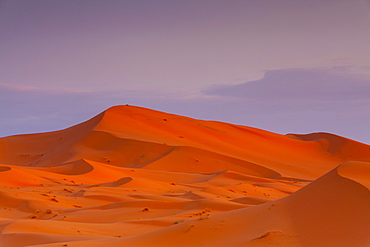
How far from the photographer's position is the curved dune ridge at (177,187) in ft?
26.8

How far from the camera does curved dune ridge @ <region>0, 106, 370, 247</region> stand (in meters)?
8.18

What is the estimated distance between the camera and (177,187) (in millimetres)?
22766

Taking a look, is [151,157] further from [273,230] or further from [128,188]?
[273,230]

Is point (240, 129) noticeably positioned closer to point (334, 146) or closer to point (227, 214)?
point (334, 146)

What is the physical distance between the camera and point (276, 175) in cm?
3269

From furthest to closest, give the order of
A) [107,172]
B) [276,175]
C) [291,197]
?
[276,175]
[107,172]
[291,197]

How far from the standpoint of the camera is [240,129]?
5103 centimetres

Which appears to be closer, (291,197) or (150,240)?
(150,240)

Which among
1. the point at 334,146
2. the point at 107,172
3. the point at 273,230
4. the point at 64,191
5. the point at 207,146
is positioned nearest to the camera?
the point at 273,230

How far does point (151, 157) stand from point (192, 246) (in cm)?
2581

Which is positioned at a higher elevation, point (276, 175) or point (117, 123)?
point (117, 123)

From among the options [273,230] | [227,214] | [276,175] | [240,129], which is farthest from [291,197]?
[240,129]

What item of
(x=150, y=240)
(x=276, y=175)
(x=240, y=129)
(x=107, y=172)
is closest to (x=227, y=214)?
(x=150, y=240)

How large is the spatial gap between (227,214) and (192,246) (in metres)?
1.73
